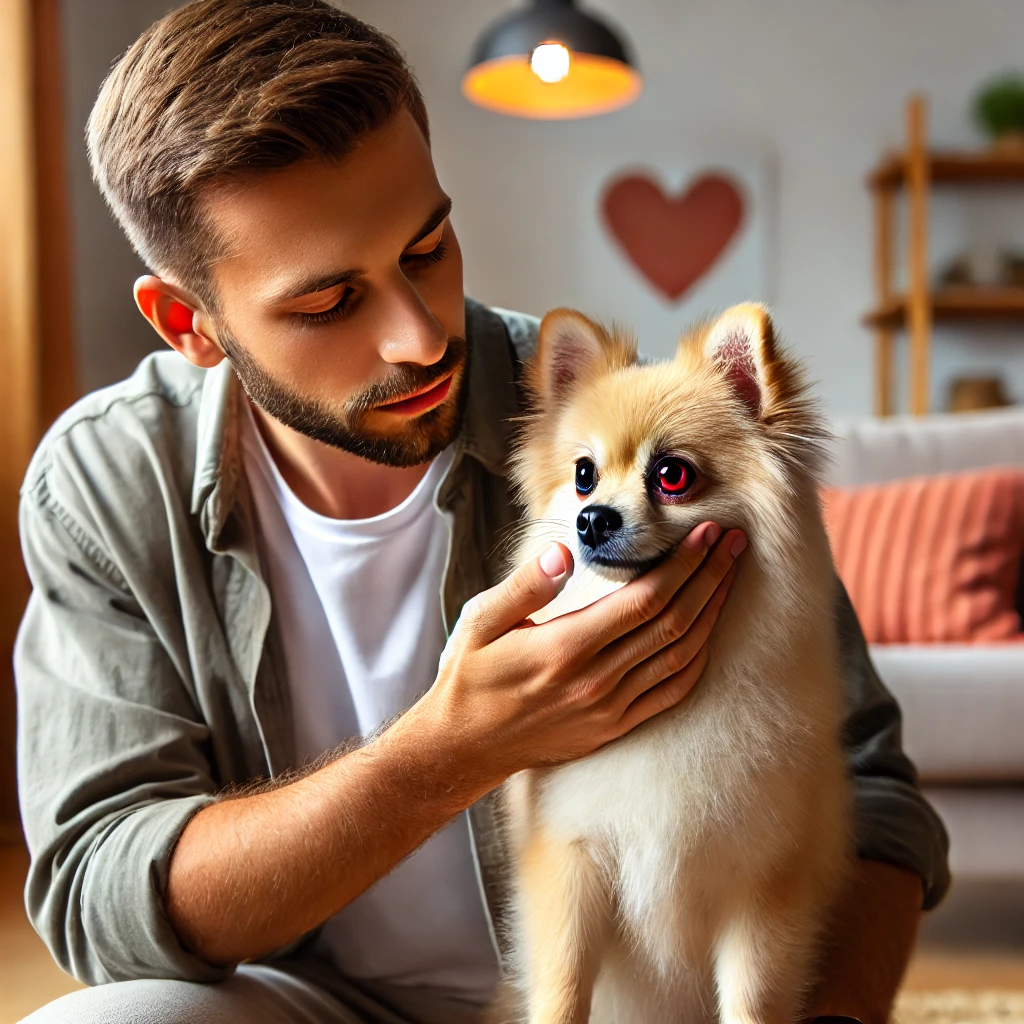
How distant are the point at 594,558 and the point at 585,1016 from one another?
16.1 inches

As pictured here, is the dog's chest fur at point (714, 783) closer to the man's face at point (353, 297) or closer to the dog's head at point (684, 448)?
the dog's head at point (684, 448)

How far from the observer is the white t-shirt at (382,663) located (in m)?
1.18

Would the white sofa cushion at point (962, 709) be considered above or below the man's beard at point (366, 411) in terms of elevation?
below

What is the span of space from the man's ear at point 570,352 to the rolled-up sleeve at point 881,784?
338mm

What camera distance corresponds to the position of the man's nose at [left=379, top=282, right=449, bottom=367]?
0.99 meters

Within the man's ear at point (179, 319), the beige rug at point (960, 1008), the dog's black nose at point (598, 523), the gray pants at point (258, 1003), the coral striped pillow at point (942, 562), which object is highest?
the man's ear at point (179, 319)

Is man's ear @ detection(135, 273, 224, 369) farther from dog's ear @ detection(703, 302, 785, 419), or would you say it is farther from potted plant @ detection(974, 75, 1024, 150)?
potted plant @ detection(974, 75, 1024, 150)

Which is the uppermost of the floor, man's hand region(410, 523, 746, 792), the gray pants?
man's hand region(410, 523, 746, 792)

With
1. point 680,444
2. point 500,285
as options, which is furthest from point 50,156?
point 680,444

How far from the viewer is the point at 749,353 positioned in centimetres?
98

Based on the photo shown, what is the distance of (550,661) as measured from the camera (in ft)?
3.07

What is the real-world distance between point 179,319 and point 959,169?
4.43 m

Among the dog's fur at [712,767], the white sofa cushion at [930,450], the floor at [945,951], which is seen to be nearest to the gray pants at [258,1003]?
the dog's fur at [712,767]

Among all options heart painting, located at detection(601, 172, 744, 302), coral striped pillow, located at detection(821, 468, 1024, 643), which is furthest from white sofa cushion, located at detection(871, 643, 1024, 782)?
heart painting, located at detection(601, 172, 744, 302)
